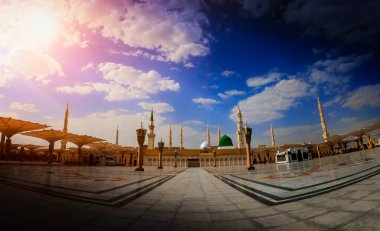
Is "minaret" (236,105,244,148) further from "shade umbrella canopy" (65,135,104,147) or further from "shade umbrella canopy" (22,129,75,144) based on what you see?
"shade umbrella canopy" (22,129,75,144)

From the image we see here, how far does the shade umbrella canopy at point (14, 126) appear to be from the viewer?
3053cm

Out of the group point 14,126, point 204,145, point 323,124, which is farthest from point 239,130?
point 14,126

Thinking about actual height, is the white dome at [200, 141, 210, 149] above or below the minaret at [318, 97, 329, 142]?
below

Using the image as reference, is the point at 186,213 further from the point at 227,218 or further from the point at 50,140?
the point at 50,140

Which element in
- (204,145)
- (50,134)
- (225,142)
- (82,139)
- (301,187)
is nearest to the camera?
(301,187)

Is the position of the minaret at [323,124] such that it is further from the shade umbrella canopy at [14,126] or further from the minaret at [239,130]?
the shade umbrella canopy at [14,126]

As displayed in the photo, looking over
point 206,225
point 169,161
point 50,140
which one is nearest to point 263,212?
point 206,225

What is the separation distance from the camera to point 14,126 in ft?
106

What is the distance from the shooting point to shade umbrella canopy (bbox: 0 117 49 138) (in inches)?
1202

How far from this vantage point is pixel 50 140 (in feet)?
136

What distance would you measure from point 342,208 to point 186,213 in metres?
3.00

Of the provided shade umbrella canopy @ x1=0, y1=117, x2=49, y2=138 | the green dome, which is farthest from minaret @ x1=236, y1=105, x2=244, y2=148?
shade umbrella canopy @ x1=0, y1=117, x2=49, y2=138

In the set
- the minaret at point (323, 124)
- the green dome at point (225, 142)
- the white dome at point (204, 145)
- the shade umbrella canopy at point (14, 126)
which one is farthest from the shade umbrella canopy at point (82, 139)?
the minaret at point (323, 124)

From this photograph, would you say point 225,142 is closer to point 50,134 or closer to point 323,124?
point 323,124
